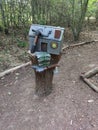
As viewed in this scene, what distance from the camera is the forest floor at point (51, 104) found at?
290 cm

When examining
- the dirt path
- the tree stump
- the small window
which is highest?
the small window

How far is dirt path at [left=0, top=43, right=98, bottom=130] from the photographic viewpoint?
9.50ft

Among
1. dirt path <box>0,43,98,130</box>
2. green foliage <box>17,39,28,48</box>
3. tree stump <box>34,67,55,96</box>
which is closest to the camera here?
dirt path <box>0,43,98,130</box>

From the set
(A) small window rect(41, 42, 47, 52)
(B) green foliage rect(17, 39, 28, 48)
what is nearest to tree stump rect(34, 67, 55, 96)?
(A) small window rect(41, 42, 47, 52)

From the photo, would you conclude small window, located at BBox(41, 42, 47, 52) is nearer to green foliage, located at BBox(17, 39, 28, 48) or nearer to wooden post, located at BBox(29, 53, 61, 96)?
wooden post, located at BBox(29, 53, 61, 96)

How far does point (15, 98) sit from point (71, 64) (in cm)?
174

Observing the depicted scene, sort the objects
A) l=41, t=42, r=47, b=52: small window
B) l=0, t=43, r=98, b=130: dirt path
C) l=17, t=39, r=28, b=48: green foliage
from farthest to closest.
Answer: l=17, t=39, r=28, b=48: green foliage → l=41, t=42, r=47, b=52: small window → l=0, t=43, r=98, b=130: dirt path

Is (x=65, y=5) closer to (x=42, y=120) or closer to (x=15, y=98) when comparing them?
(x=15, y=98)

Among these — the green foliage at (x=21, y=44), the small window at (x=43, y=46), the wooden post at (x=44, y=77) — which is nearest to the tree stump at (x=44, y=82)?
the wooden post at (x=44, y=77)

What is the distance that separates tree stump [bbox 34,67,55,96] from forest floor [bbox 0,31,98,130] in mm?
94

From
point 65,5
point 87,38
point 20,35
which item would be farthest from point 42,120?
point 87,38

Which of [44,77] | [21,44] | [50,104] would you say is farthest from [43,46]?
[21,44]

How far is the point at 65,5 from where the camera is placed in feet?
19.5

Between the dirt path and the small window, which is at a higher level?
the small window
